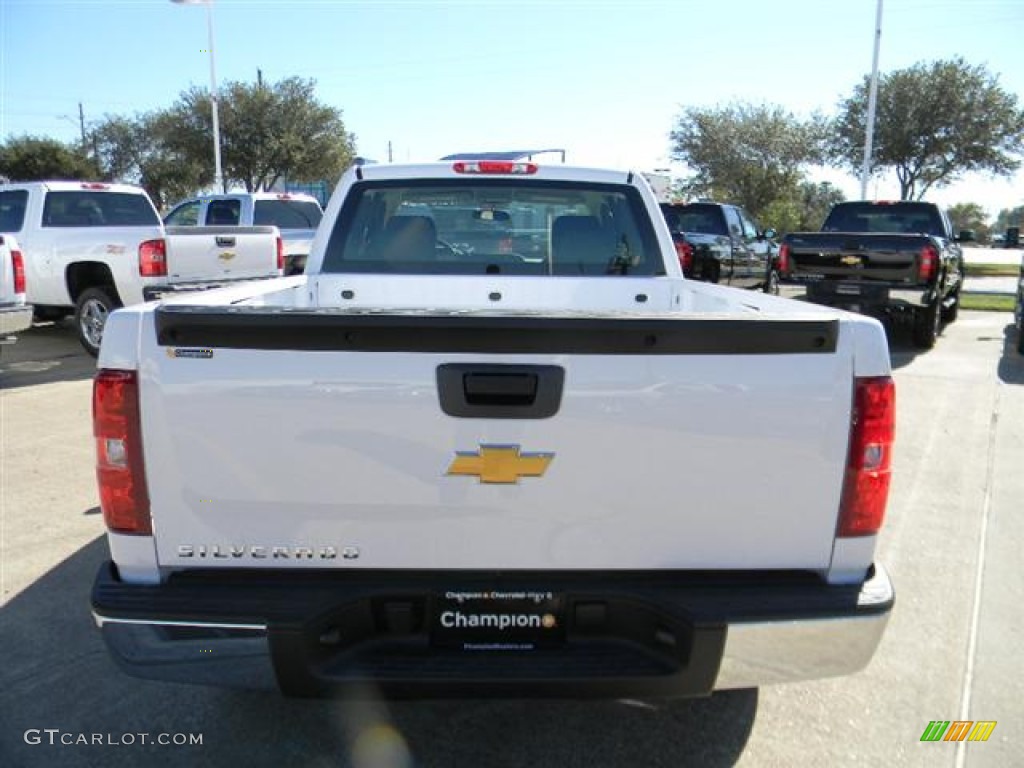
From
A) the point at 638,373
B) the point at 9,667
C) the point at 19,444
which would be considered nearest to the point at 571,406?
the point at 638,373

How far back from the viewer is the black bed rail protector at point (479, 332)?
203 cm

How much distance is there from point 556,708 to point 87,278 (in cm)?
963

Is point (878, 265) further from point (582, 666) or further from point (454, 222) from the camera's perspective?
point (582, 666)

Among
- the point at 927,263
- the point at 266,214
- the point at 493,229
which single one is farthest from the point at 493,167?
the point at 266,214

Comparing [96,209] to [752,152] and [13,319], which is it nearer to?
[13,319]

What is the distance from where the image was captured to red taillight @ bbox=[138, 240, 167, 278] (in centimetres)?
983

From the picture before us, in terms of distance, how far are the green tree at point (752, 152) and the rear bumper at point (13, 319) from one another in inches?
1416

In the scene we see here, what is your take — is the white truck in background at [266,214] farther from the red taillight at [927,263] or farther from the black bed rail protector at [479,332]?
the black bed rail protector at [479,332]

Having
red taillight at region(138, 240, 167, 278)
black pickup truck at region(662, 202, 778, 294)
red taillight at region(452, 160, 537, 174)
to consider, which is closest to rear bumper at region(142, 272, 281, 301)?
red taillight at region(138, 240, 167, 278)

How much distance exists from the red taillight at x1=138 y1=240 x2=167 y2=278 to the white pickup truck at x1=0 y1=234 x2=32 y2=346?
147 cm

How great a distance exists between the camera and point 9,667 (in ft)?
10.5

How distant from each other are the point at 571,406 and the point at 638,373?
19 centimetres

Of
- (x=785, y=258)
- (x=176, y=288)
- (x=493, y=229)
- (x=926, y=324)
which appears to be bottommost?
(x=926, y=324)

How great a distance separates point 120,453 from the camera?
83.6 inches
